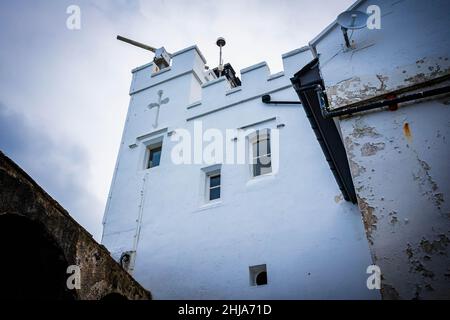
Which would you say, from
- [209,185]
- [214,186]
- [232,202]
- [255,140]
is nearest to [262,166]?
[255,140]

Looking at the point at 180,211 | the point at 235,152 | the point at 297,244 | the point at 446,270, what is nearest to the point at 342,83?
the point at 446,270

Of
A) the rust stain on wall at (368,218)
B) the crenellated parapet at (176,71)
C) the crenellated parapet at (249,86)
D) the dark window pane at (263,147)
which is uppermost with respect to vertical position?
the crenellated parapet at (176,71)

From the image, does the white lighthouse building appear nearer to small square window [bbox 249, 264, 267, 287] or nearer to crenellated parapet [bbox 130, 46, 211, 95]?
small square window [bbox 249, 264, 267, 287]

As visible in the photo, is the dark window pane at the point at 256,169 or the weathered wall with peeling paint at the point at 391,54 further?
the dark window pane at the point at 256,169

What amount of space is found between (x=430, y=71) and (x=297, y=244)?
4528mm

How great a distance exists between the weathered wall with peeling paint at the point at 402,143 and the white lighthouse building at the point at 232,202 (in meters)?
3.48

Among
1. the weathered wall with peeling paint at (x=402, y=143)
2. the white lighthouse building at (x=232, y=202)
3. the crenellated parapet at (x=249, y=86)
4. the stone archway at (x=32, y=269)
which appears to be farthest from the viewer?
the crenellated parapet at (x=249, y=86)

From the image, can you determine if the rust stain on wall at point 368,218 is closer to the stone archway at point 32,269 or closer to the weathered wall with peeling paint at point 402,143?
the weathered wall with peeling paint at point 402,143

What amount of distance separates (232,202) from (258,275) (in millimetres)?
1915

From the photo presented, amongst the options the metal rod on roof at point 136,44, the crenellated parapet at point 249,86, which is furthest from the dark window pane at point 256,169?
the metal rod on roof at point 136,44

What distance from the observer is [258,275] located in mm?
7156

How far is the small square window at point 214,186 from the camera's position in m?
8.87

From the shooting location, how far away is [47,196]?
4.37 m

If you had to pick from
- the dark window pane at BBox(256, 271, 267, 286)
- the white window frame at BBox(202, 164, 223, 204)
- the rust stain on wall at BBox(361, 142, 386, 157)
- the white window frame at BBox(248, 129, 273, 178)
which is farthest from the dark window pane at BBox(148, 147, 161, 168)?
the rust stain on wall at BBox(361, 142, 386, 157)
